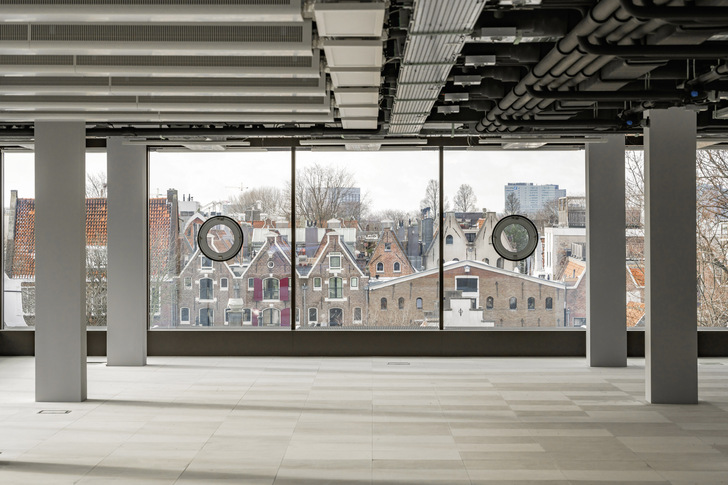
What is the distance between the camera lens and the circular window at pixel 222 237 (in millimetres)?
12367

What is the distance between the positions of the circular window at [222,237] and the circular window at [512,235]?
13.9ft

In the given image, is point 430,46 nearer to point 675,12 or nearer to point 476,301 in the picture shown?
point 675,12

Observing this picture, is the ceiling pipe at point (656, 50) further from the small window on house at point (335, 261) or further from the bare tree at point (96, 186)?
the bare tree at point (96, 186)

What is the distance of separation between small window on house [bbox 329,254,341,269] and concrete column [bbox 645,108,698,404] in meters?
5.44

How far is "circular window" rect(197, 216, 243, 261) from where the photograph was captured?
1237 centimetres

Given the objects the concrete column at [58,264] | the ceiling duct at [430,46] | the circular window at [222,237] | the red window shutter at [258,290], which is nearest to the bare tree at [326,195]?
the circular window at [222,237]

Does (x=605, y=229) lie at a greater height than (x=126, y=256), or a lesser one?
greater

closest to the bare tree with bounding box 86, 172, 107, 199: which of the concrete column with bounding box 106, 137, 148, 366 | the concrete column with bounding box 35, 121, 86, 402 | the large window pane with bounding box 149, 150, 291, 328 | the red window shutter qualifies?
the large window pane with bounding box 149, 150, 291, 328

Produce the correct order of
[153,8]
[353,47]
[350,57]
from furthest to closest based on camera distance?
[350,57] → [353,47] → [153,8]

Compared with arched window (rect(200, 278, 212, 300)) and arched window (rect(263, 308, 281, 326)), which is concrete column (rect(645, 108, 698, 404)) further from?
arched window (rect(200, 278, 212, 300))

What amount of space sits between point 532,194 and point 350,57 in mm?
7629

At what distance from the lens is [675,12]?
4.25 m

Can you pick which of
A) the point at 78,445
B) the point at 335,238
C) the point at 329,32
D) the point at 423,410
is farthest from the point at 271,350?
the point at 329,32

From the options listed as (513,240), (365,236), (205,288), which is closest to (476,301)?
(513,240)
